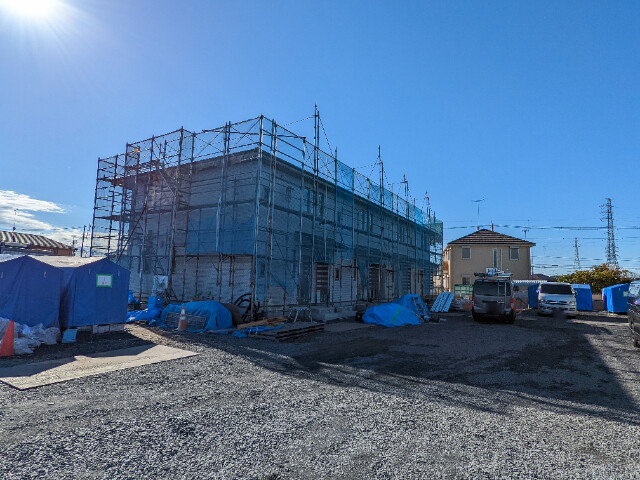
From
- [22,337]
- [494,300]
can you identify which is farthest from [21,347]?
[494,300]

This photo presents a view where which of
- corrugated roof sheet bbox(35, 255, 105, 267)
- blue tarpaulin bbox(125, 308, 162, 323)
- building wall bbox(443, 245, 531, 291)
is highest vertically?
building wall bbox(443, 245, 531, 291)

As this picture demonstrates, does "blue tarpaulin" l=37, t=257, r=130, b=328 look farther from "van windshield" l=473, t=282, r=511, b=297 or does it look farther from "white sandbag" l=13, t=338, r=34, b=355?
"van windshield" l=473, t=282, r=511, b=297

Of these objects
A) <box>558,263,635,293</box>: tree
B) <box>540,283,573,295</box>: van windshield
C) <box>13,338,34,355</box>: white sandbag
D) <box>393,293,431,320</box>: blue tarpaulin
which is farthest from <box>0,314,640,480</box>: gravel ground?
<box>558,263,635,293</box>: tree

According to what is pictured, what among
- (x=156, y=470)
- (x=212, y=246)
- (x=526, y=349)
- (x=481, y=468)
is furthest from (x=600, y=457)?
(x=212, y=246)

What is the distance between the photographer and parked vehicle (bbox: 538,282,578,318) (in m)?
21.2

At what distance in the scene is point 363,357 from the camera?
29.2 ft

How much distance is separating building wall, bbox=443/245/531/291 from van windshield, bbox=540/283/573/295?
14736mm

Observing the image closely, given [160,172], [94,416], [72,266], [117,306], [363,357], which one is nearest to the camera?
[94,416]

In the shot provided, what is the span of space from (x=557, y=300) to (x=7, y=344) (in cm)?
2427

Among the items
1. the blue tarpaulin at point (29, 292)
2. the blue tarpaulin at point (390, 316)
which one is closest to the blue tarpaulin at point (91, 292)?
the blue tarpaulin at point (29, 292)

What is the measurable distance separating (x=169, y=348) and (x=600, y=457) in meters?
8.54

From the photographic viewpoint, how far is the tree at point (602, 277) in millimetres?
33009

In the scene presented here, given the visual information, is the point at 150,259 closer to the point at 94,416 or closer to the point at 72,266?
the point at 72,266

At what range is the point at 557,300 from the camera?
21516 mm
